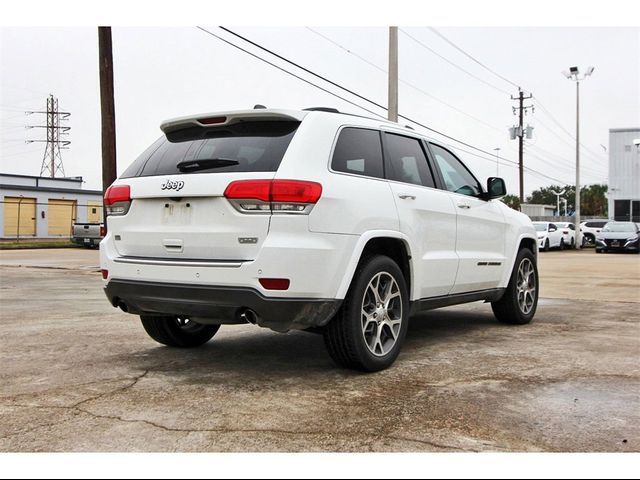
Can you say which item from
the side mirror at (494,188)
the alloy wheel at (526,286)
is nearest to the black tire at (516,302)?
the alloy wheel at (526,286)

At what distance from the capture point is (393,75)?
16672 millimetres

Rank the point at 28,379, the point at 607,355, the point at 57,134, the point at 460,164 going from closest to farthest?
the point at 28,379, the point at 607,355, the point at 460,164, the point at 57,134

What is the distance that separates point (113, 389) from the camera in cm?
429

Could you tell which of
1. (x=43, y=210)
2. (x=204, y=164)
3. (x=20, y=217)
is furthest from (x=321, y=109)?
(x=43, y=210)

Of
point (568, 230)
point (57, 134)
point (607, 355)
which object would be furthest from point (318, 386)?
point (57, 134)

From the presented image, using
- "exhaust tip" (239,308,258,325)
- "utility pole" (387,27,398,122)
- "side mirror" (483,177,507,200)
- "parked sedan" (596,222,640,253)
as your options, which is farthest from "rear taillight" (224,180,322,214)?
"parked sedan" (596,222,640,253)

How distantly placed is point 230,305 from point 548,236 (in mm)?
29607

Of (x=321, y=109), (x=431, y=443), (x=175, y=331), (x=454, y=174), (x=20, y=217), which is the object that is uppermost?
(x=321, y=109)

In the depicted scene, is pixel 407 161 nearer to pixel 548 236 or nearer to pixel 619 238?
pixel 619 238

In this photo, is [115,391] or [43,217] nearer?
[115,391]

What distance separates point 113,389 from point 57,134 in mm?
82542

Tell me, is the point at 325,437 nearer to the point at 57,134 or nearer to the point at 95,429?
the point at 95,429

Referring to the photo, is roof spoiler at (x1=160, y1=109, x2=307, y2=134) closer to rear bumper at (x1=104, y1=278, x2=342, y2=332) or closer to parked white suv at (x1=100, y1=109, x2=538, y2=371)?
parked white suv at (x1=100, y1=109, x2=538, y2=371)

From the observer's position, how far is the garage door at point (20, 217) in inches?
1690
